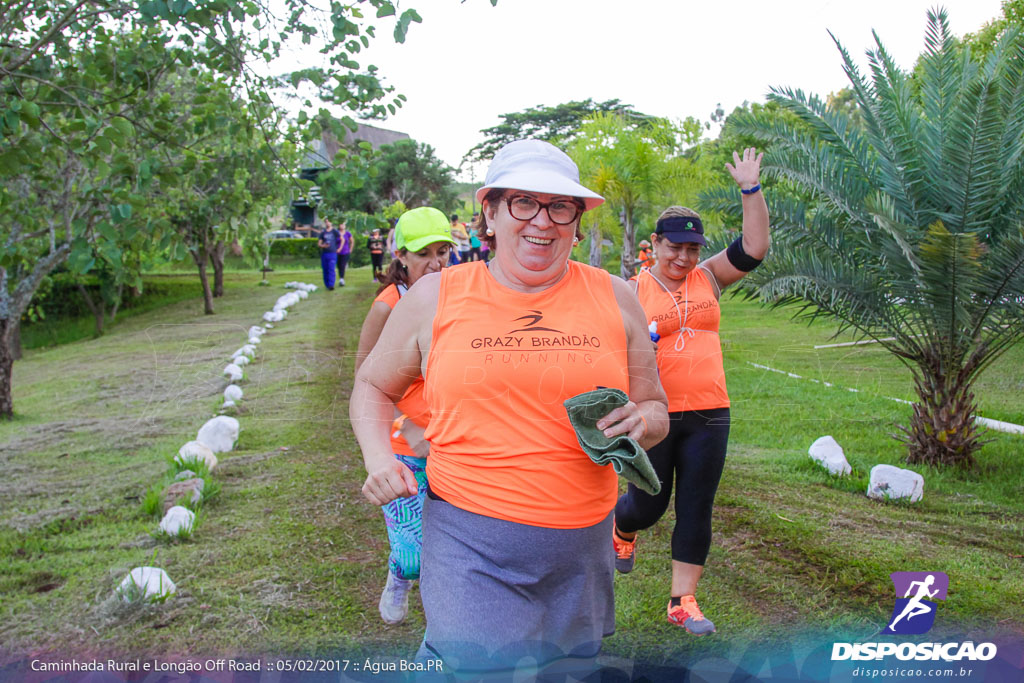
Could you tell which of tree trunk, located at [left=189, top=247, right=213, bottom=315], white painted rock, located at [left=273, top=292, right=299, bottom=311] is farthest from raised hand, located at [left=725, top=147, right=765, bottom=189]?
tree trunk, located at [left=189, top=247, right=213, bottom=315]

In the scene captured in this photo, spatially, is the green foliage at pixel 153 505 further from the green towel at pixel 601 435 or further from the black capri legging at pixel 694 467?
the green towel at pixel 601 435

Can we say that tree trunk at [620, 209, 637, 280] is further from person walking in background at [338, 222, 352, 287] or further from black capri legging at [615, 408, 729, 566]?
black capri legging at [615, 408, 729, 566]

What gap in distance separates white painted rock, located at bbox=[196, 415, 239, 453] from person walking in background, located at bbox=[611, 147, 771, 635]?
4356 millimetres

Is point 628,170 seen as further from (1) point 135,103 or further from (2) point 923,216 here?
(1) point 135,103

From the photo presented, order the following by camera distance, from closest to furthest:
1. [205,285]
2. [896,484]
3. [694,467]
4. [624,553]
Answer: [694,467]
[624,553]
[896,484]
[205,285]

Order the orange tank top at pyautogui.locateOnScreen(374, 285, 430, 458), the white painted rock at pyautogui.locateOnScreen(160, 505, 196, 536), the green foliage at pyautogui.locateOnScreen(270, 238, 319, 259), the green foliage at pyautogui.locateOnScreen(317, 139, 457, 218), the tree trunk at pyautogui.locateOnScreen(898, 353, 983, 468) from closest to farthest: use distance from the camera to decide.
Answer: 1. the orange tank top at pyautogui.locateOnScreen(374, 285, 430, 458)
2. the white painted rock at pyautogui.locateOnScreen(160, 505, 196, 536)
3. the tree trunk at pyautogui.locateOnScreen(898, 353, 983, 468)
4. the green foliage at pyautogui.locateOnScreen(317, 139, 457, 218)
5. the green foliage at pyautogui.locateOnScreen(270, 238, 319, 259)

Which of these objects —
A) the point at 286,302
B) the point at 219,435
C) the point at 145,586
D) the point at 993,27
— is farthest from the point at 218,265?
the point at 145,586

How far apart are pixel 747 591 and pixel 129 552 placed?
3.47 meters

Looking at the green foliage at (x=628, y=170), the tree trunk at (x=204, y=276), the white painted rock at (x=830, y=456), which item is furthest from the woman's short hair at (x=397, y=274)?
the tree trunk at (x=204, y=276)

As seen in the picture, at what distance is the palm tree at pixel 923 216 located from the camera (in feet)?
18.7

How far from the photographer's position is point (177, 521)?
480 centimetres

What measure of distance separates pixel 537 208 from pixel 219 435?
5.56 meters

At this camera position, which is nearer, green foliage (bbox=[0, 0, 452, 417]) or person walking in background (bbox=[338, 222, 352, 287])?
green foliage (bbox=[0, 0, 452, 417])

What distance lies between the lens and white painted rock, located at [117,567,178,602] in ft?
12.2
